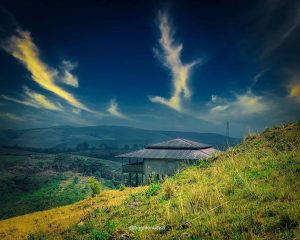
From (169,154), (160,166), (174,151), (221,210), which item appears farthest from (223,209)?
(174,151)

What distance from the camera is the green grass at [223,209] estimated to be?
7.54m

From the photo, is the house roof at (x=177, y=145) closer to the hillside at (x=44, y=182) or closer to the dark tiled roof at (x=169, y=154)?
the dark tiled roof at (x=169, y=154)

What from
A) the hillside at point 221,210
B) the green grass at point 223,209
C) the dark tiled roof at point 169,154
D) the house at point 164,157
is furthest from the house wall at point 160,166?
the green grass at point 223,209

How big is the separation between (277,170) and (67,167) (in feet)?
295

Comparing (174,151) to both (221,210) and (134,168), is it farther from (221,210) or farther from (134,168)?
(221,210)

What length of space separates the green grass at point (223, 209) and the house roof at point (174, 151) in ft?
76.2

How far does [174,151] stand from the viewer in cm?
4284

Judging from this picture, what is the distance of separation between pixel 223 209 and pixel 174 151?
33.5 metres

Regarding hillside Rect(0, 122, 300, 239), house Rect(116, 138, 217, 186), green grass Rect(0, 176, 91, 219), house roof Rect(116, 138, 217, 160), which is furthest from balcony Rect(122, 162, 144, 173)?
hillside Rect(0, 122, 300, 239)

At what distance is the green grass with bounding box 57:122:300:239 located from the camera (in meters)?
7.54

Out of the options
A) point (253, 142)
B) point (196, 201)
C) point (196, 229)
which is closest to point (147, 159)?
point (253, 142)

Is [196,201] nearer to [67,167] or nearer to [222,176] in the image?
[222,176]

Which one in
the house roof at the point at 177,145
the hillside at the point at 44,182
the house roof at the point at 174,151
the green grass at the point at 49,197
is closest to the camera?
the house roof at the point at 174,151

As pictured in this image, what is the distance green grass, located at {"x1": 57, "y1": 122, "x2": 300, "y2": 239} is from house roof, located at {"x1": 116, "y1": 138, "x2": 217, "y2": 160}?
76.2 ft
